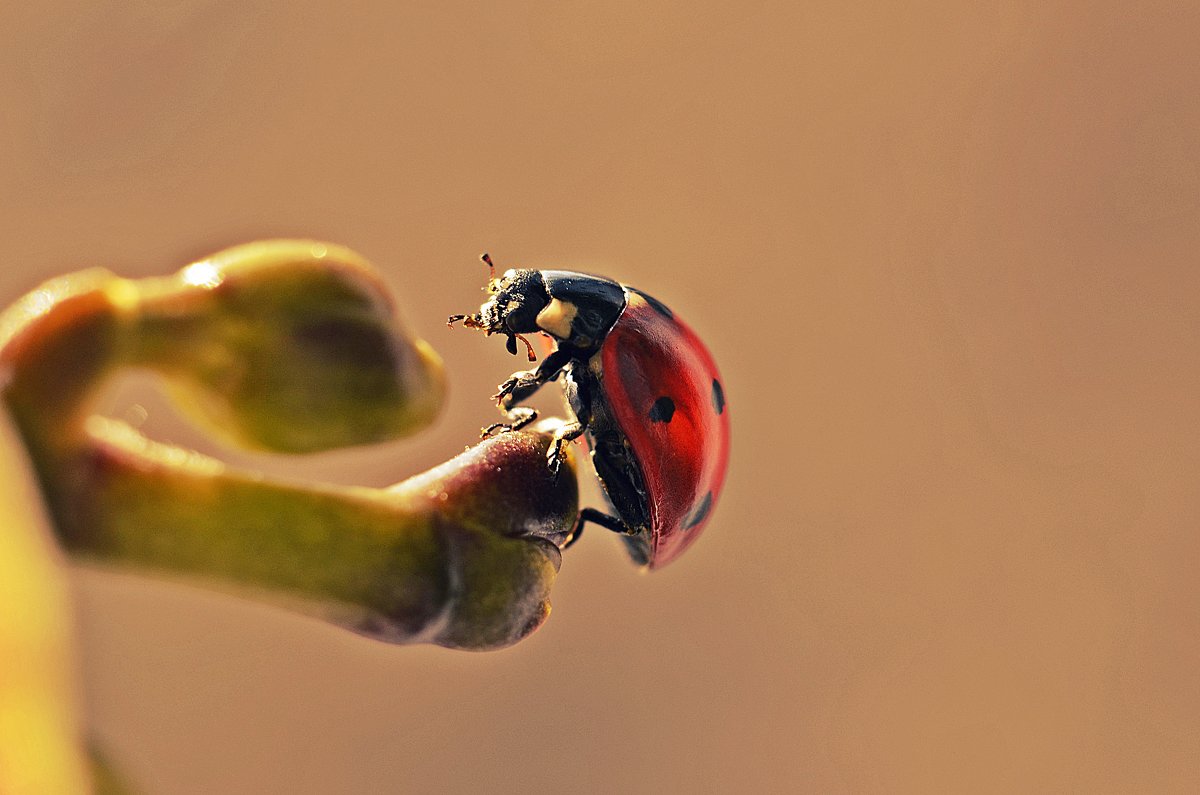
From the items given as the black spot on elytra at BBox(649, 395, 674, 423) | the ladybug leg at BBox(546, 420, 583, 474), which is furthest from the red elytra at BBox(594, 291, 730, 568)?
the ladybug leg at BBox(546, 420, 583, 474)

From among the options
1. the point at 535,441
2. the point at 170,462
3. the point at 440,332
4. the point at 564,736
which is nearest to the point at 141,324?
the point at 170,462

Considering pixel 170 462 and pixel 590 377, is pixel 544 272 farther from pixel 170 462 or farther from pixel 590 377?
pixel 170 462

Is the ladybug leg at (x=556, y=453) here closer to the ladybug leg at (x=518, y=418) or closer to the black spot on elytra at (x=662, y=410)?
the ladybug leg at (x=518, y=418)

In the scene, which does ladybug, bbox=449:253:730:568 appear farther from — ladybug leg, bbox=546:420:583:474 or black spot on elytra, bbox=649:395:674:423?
ladybug leg, bbox=546:420:583:474

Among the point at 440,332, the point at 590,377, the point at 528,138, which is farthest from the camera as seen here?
the point at 528,138

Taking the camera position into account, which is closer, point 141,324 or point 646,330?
point 141,324

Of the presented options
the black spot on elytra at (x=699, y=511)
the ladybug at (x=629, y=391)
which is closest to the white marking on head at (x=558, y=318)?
the ladybug at (x=629, y=391)

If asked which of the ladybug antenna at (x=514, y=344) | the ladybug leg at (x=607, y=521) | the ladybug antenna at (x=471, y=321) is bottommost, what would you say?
the ladybug leg at (x=607, y=521)

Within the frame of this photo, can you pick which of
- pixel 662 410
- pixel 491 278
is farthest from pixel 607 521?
pixel 491 278
